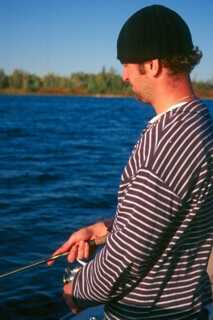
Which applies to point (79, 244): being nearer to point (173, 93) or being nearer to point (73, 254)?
point (73, 254)

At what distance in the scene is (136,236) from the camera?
153cm

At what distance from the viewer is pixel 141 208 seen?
1.52 meters

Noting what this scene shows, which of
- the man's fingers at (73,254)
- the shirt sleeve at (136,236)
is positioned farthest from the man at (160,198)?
the man's fingers at (73,254)

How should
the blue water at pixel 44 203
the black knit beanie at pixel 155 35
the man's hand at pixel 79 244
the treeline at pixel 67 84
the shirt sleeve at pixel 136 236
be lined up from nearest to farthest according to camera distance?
the shirt sleeve at pixel 136 236
the black knit beanie at pixel 155 35
the man's hand at pixel 79 244
the blue water at pixel 44 203
the treeline at pixel 67 84

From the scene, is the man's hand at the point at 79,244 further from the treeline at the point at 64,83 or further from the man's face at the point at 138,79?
the treeline at the point at 64,83

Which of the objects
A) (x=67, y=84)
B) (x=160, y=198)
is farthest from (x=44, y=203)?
(x=67, y=84)

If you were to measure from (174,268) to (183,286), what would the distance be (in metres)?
0.09

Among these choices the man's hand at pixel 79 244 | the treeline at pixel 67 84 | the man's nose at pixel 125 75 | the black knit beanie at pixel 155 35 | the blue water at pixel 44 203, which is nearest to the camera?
the black knit beanie at pixel 155 35

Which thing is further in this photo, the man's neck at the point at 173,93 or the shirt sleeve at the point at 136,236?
the man's neck at the point at 173,93

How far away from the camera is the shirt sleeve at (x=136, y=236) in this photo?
1504mm

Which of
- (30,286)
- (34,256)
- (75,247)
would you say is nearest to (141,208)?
(75,247)

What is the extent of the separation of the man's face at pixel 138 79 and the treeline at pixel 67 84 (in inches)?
5038

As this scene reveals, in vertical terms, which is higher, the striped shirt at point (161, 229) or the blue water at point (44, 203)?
the striped shirt at point (161, 229)

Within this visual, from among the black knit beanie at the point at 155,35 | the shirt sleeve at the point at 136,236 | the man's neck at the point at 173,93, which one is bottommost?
Answer: the shirt sleeve at the point at 136,236
